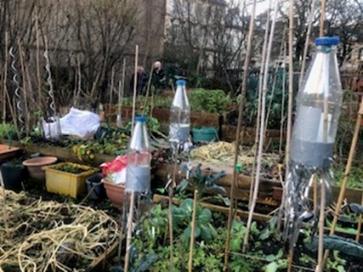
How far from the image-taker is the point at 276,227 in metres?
2.11

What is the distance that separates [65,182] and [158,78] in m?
4.47

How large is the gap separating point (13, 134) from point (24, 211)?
1696 mm

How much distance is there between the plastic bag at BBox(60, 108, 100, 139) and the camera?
404 cm

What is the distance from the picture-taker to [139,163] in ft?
5.28

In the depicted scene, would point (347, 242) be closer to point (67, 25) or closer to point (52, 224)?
point (52, 224)

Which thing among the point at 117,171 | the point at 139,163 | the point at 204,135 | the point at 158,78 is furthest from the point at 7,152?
the point at 158,78

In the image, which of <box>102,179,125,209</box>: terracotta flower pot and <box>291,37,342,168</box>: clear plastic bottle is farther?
<box>102,179,125,209</box>: terracotta flower pot

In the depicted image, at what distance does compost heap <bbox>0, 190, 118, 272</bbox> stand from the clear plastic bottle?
132cm

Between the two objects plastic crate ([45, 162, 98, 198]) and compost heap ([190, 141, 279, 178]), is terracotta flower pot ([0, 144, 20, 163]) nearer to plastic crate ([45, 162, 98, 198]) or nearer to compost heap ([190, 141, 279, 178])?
plastic crate ([45, 162, 98, 198])

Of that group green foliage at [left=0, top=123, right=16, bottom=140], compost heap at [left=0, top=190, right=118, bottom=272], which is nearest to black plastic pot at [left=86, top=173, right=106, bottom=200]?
compost heap at [left=0, top=190, right=118, bottom=272]

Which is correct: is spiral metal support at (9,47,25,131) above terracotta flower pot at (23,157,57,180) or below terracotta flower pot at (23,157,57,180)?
above

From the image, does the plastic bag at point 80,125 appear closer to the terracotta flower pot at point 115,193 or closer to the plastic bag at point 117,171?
the plastic bag at point 117,171

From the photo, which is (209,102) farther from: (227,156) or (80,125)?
(80,125)

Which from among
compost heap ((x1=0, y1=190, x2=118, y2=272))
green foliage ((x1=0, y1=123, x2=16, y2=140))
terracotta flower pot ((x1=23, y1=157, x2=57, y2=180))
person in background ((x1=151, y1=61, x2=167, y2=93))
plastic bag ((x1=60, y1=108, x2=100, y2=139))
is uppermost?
person in background ((x1=151, y1=61, x2=167, y2=93))
